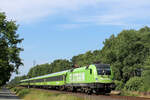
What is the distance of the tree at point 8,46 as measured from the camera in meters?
37.7

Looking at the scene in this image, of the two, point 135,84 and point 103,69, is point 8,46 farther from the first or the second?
point 135,84

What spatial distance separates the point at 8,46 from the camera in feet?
128

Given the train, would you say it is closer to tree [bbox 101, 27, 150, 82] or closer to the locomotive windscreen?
the locomotive windscreen

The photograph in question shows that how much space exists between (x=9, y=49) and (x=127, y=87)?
27013 mm

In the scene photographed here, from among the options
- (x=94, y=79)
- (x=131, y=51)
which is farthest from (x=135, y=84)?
(x=94, y=79)

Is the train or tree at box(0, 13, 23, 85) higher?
tree at box(0, 13, 23, 85)

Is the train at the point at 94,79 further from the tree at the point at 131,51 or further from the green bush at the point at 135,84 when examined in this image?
the tree at the point at 131,51

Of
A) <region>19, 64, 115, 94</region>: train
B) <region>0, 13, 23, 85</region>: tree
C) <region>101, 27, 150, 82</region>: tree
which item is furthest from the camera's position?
<region>101, 27, 150, 82</region>: tree

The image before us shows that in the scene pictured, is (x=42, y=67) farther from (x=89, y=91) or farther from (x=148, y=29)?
(x=89, y=91)

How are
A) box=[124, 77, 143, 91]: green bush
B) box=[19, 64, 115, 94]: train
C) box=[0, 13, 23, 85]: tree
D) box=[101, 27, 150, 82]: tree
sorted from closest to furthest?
box=[19, 64, 115, 94]: train → box=[0, 13, 23, 85]: tree → box=[124, 77, 143, 91]: green bush → box=[101, 27, 150, 82]: tree

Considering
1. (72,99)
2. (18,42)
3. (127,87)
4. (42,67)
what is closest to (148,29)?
(127,87)

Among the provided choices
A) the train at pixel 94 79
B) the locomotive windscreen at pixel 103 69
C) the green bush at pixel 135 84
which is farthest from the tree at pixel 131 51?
the locomotive windscreen at pixel 103 69

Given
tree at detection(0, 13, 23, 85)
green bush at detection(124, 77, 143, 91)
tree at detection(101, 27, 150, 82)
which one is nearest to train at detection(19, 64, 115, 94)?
tree at detection(0, 13, 23, 85)

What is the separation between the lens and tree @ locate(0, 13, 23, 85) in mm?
37656
